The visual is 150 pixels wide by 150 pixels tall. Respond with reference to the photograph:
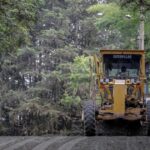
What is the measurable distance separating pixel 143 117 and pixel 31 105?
55.9 ft

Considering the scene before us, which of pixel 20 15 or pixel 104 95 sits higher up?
pixel 20 15

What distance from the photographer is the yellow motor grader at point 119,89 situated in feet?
55.9

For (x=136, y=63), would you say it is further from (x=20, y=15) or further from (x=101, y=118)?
(x=20, y=15)

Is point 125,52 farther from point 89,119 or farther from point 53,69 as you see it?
point 53,69

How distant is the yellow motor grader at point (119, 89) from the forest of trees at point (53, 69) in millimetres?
7192

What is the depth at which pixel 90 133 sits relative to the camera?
55.9 feet

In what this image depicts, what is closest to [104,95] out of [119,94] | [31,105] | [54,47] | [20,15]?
[119,94]

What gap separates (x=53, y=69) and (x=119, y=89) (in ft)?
71.3

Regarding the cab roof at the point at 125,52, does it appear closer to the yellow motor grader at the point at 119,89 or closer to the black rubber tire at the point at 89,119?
the yellow motor grader at the point at 119,89

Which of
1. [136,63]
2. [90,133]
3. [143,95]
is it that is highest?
[136,63]

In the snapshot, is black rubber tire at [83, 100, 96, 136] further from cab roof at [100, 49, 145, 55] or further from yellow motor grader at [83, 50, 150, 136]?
cab roof at [100, 49, 145, 55]

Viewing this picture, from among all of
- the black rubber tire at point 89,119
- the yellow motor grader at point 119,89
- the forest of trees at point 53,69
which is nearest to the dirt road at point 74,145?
the black rubber tire at point 89,119

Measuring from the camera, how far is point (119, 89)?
1723 centimetres

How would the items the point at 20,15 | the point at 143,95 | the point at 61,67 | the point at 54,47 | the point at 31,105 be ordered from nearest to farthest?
the point at 20,15
the point at 143,95
the point at 31,105
the point at 61,67
the point at 54,47
